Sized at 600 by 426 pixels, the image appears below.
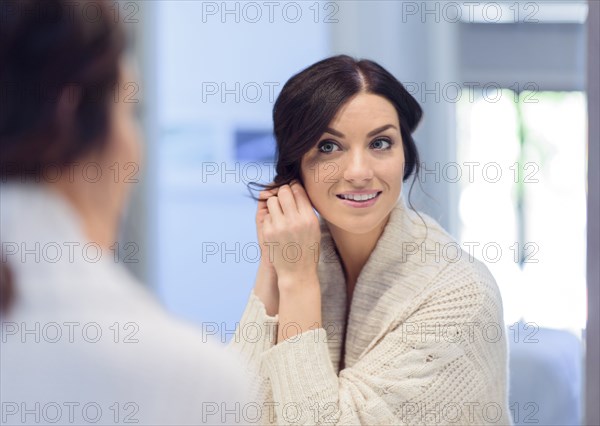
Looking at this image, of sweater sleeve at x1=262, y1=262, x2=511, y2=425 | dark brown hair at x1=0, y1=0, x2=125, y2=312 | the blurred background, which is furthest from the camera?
the blurred background

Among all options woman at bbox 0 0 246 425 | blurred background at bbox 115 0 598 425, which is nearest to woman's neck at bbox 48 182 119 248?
woman at bbox 0 0 246 425

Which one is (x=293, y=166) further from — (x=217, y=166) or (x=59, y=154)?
(x=59, y=154)

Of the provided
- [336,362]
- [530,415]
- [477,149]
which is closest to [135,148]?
[336,362]

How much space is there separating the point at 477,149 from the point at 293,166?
11.7 inches

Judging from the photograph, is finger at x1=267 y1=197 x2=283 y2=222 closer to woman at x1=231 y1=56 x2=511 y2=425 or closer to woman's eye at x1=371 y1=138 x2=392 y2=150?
woman at x1=231 y1=56 x2=511 y2=425

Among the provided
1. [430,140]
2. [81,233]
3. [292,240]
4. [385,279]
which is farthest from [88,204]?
[430,140]

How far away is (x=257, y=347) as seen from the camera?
3.63 feet

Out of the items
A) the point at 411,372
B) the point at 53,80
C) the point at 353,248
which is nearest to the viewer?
the point at 53,80

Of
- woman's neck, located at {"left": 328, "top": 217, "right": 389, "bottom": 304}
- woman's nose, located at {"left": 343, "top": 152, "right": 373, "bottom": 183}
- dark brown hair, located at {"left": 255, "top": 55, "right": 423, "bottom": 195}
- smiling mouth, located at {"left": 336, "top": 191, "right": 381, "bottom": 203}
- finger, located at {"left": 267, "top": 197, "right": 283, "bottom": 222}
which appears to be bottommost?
woman's neck, located at {"left": 328, "top": 217, "right": 389, "bottom": 304}

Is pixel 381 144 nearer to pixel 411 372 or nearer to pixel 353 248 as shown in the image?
pixel 353 248

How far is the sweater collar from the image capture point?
3.70ft

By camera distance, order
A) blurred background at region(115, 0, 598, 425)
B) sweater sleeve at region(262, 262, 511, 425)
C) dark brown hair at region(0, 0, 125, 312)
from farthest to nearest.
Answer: blurred background at region(115, 0, 598, 425) < sweater sleeve at region(262, 262, 511, 425) < dark brown hair at region(0, 0, 125, 312)

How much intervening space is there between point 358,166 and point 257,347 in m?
0.27

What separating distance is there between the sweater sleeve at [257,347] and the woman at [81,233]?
429 millimetres
